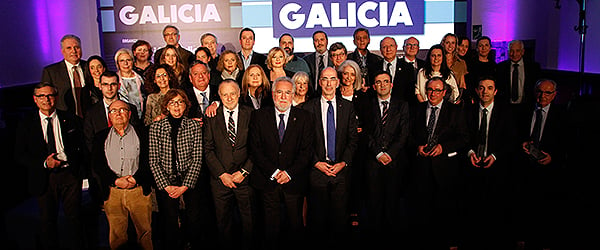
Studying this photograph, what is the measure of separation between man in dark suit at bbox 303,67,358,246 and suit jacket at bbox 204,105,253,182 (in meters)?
0.56

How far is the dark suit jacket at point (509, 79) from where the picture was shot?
16.0ft

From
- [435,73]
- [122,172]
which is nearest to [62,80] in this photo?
[122,172]

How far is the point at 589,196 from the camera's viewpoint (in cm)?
432

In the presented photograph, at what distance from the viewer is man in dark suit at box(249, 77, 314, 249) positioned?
335 centimetres

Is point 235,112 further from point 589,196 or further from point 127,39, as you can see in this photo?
point 127,39

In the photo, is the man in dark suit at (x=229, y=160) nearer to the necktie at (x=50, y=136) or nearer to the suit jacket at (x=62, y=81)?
the necktie at (x=50, y=136)

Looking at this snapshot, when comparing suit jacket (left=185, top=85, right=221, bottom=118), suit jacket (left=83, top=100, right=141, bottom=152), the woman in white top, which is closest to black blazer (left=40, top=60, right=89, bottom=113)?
suit jacket (left=83, top=100, right=141, bottom=152)

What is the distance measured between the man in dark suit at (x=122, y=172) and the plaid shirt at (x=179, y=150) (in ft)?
0.33

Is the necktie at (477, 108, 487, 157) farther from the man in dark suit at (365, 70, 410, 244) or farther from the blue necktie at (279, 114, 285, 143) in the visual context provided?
the blue necktie at (279, 114, 285, 143)

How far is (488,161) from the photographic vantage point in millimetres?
3436

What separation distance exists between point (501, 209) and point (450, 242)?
504 millimetres

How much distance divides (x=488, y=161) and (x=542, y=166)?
16.9 inches

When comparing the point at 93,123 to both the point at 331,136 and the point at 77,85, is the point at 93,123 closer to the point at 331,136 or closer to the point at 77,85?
the point at 77,85

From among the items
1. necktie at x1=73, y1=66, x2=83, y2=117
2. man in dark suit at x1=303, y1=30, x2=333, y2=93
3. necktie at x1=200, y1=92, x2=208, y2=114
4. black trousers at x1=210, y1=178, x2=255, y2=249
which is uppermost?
man in dark suit at x1=303, y1=30, x2=333, y2=93
